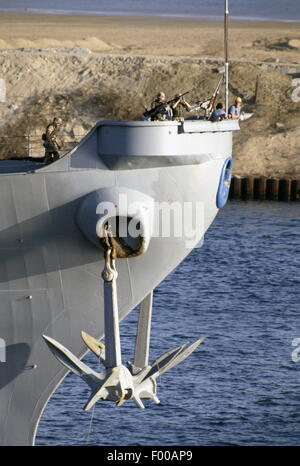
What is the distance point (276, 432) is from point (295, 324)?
9.31 metres

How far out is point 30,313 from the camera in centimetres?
2386

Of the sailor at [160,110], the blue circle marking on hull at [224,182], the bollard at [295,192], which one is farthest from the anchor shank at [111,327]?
the bollard at [295,192]

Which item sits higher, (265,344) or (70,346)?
(70,346)

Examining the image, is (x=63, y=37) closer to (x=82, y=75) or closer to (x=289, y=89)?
(x=82, y=75)

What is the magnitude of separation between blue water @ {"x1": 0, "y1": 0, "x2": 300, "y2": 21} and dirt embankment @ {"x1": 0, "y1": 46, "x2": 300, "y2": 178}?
26175 mm

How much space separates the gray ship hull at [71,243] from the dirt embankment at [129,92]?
1601 inches

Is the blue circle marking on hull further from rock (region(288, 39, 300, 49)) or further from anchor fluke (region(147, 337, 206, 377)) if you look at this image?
rock (region(288, 39, 300, 49))

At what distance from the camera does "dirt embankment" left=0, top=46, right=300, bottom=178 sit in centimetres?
6750

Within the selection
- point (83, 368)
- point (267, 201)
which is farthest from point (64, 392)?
point (267, 201)

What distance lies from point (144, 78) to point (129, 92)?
155 centimetres

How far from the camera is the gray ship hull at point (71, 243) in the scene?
22.5 m

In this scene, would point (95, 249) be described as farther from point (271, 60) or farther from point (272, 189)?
point (271, 60)

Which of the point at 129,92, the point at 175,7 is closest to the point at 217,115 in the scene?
the point at 129,92

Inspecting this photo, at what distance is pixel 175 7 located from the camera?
113 metres
